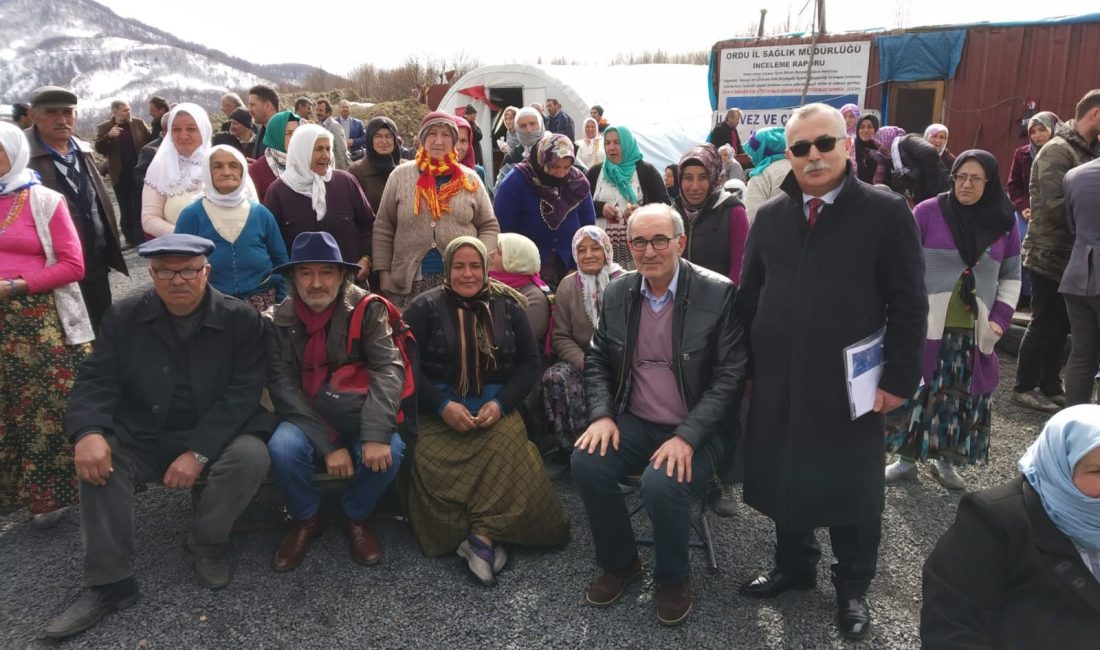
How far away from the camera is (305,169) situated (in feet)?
12.8

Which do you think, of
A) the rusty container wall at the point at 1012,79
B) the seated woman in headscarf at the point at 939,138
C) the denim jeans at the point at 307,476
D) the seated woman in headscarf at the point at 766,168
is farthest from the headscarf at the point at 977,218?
the rusty container wall at the point at 1012,79

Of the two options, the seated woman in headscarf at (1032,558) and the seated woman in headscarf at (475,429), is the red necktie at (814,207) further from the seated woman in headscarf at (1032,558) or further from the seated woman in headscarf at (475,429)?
the seated woman in headscarf at (475,429)

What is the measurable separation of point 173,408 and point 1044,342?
5170 millimetres

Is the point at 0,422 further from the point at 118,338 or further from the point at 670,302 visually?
the point at 670,302

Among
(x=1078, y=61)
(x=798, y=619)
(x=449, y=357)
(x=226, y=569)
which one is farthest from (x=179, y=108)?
(x=1078, y=61)

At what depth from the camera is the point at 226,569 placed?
286cm

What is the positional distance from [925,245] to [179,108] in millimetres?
4011

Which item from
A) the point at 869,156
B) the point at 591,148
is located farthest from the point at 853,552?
the point at 591,148

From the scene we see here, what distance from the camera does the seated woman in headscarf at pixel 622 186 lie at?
5.02 meters

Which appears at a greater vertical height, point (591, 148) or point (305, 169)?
point (591, 148)

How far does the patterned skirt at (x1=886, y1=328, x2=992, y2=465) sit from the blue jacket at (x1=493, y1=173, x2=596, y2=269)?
2.08 meters

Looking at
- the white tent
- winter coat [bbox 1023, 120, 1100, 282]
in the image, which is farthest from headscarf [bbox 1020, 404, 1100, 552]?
the white tent

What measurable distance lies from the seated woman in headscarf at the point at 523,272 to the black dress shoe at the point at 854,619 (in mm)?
2019

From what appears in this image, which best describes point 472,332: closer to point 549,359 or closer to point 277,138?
point 549,359
